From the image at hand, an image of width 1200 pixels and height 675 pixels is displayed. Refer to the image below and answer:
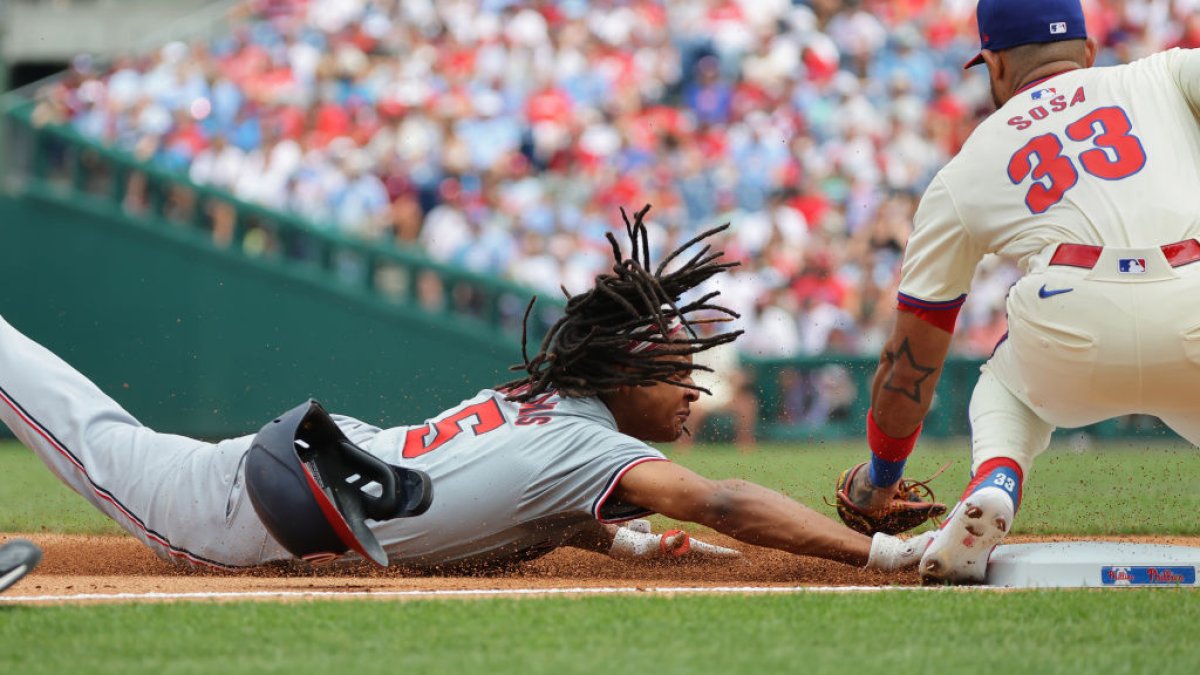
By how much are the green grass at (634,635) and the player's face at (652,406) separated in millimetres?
1037

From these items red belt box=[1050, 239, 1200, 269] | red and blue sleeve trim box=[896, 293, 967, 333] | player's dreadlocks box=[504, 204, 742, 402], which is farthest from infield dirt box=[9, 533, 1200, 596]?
red belt box=[1050, 239, 1200, 269]

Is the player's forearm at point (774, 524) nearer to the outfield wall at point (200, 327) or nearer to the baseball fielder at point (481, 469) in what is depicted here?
the baseball fielder at point (481, 469)

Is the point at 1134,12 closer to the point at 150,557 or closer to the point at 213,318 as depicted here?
the point at 213,318

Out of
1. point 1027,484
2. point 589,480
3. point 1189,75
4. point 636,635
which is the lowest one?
point 1027,484

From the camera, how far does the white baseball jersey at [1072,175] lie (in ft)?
14.4

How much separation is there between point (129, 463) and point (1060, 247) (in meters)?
3.05

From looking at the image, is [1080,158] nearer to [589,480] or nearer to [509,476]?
[589,480]

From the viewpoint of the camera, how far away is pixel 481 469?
187 inches

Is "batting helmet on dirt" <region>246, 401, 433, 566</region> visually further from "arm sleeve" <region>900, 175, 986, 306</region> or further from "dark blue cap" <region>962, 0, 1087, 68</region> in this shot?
"dark blue cap" <region>962, 0, 1087, 68</region>

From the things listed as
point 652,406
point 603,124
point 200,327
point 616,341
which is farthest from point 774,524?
point 603,124

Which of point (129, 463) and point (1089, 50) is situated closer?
point (1089, 50)

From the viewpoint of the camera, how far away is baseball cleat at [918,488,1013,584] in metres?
4.39

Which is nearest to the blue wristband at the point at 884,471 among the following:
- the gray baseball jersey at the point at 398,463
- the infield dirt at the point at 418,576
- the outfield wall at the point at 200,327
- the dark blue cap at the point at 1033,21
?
the infield dirt at the point at 418,576

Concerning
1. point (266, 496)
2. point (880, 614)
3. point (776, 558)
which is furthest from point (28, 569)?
point (776, 558)
